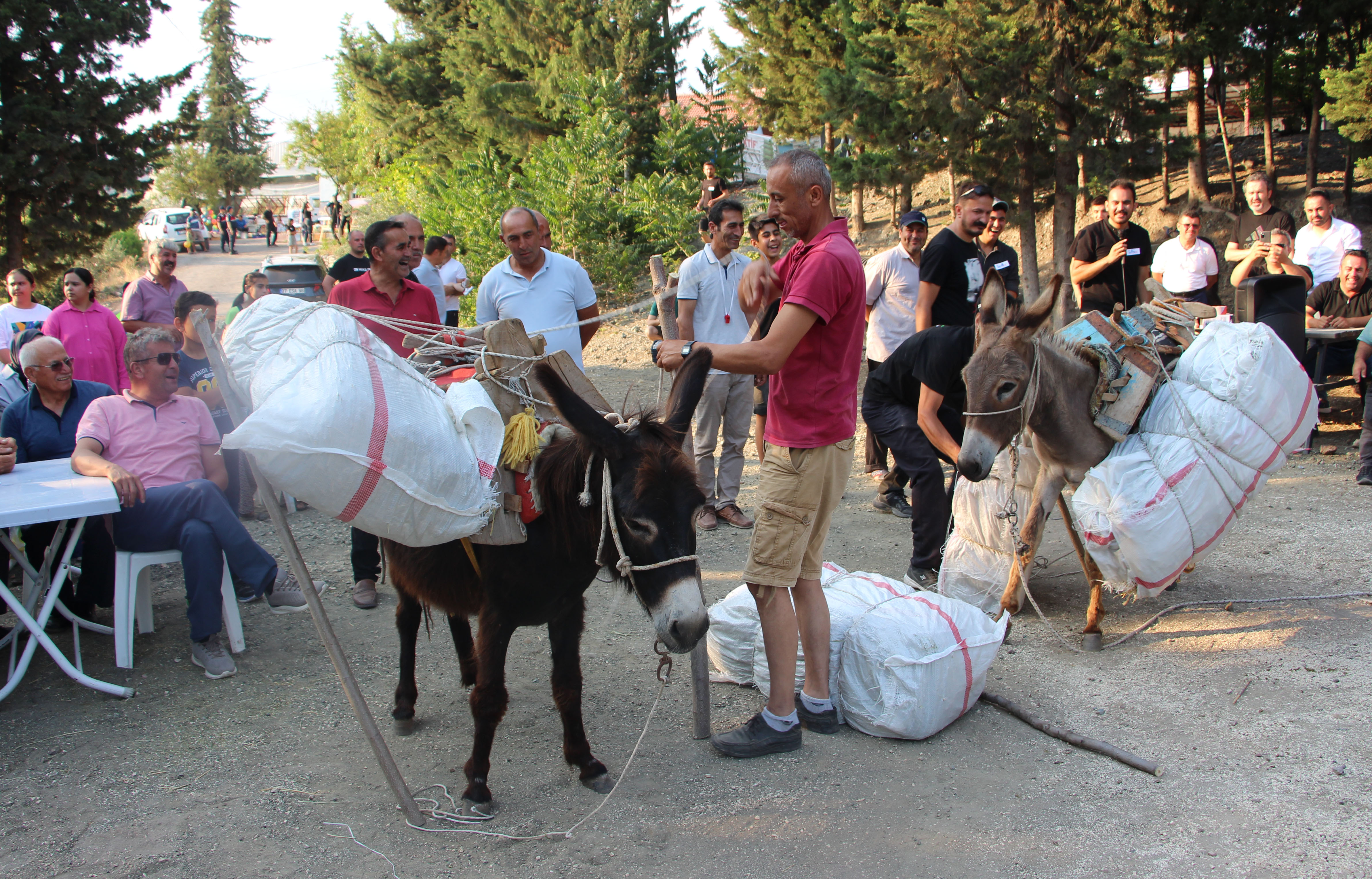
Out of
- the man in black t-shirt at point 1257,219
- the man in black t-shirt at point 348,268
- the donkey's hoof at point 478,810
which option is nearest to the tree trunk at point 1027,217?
the man in black t-shirt at point 1257,219

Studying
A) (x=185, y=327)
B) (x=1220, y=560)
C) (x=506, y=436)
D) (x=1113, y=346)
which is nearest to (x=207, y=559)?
(x=506, y=436)

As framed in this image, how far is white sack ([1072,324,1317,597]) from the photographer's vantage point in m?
3.81

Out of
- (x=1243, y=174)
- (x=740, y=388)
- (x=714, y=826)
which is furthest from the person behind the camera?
(x=1243, y=174)

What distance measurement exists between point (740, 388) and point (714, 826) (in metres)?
3.71

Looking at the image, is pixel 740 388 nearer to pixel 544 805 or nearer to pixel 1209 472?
pixel 1209 472

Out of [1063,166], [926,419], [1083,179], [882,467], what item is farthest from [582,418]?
[1083,179]

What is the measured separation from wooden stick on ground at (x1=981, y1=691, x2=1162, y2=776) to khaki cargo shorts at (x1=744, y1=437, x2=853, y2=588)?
120 centimetres

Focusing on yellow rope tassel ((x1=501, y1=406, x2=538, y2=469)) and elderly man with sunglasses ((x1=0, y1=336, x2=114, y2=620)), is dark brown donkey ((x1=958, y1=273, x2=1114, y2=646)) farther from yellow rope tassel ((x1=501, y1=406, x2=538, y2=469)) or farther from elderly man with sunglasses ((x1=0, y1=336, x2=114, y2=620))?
elderly man with sunglasses ((x1=0, y1=336, x2=114, y2=620))

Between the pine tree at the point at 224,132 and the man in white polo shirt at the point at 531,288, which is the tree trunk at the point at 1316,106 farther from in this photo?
the pine tree at the point at 224,132

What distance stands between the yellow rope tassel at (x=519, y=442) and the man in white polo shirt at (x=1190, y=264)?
22.2 feet

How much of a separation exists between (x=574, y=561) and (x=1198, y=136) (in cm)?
1301

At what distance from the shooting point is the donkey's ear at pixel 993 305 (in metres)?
4.09

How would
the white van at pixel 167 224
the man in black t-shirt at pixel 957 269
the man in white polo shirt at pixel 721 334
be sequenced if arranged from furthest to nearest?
the white van at pixel 167 224 → the man in white polo shirt at pixel 721 334 → the man in black t-shirt at pixel 957 269

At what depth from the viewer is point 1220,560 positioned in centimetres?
519
